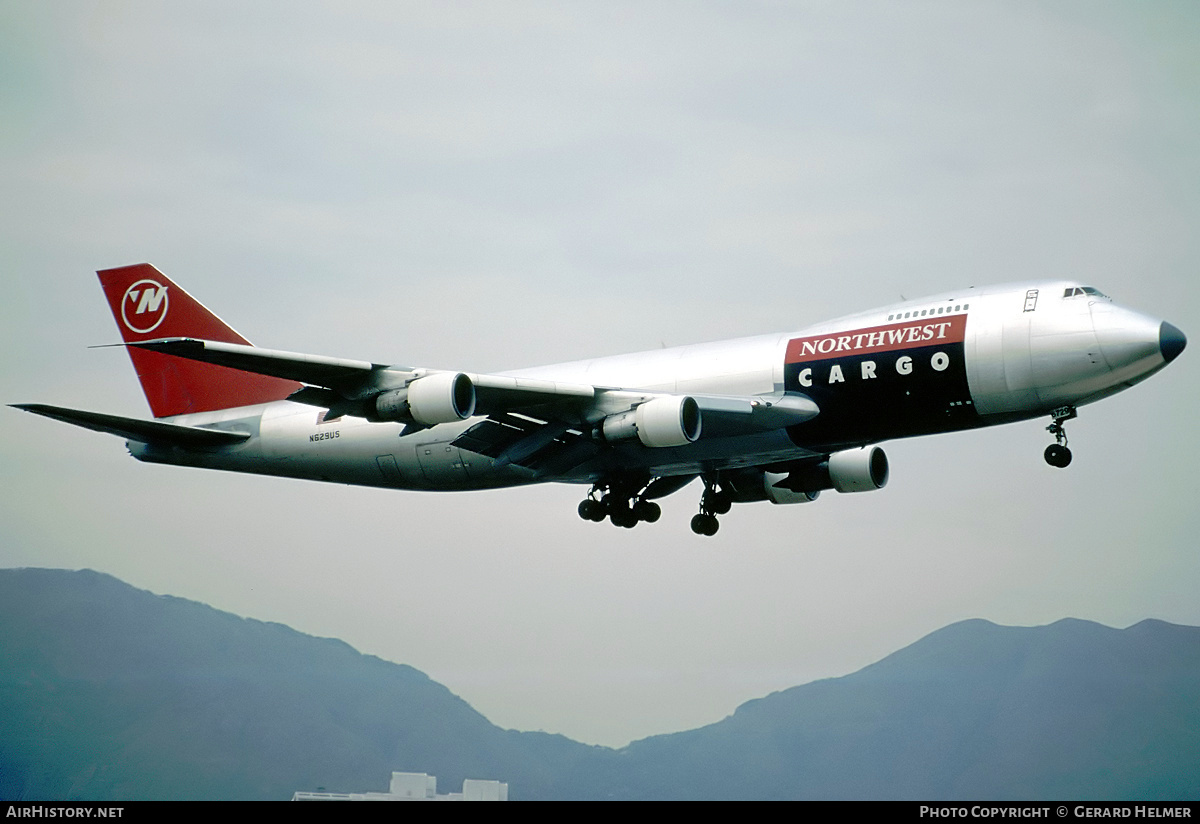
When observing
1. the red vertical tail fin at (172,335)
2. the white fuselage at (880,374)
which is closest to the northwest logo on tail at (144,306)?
the red vertical tail fin at (172,335)

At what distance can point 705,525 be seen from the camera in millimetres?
37750

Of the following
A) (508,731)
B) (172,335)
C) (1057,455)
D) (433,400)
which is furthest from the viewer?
(508,731)

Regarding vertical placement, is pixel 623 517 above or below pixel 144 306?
below

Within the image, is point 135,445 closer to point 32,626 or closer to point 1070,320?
point 1070,320

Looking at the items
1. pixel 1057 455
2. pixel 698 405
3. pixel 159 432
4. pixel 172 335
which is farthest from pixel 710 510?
pixel 172 335

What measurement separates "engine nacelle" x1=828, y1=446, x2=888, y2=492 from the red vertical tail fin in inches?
676

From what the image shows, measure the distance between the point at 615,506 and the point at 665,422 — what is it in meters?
6.73

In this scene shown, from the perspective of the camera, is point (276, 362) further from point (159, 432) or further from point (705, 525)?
point (705, 525)

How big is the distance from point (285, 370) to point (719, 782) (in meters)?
66.1

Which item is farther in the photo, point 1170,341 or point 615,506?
point 615,506

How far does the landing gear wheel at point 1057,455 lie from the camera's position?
29422 mm

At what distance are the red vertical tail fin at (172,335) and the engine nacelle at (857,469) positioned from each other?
56.4 ft

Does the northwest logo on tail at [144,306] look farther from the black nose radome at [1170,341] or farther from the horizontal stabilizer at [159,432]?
the black nose radome at [1170,341]

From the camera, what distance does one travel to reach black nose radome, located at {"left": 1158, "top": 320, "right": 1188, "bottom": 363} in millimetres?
27578
